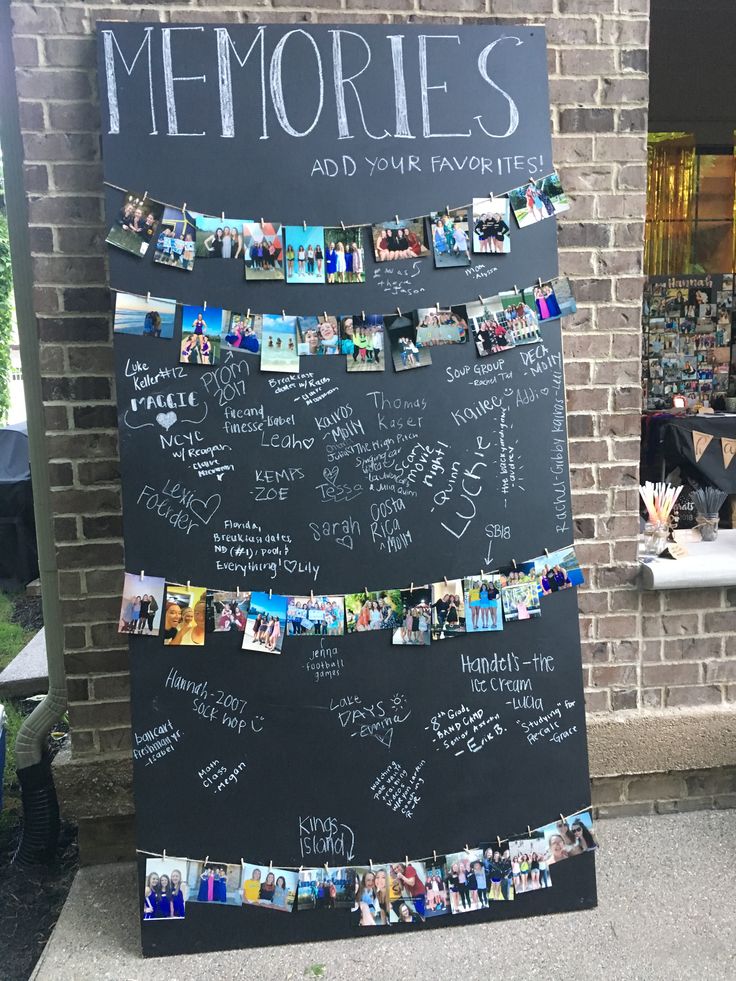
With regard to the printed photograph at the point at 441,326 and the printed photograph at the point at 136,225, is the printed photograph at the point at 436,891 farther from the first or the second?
the printed photograph at the point at 136,225

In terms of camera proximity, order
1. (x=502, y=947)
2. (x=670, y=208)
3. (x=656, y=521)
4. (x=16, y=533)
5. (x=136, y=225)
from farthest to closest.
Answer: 1. (x=670, y=208)
2. (x=16, y=533)
3. (x=656, y=521)
4. (x=502, y=947)
5. (x=136, y=225)

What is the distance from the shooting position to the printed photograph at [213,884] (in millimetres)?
2562

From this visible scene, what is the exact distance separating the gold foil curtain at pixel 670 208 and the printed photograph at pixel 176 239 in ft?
27.0

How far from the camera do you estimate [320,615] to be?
2.60 metres

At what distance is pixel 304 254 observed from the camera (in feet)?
8.35

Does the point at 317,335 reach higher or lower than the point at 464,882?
higher

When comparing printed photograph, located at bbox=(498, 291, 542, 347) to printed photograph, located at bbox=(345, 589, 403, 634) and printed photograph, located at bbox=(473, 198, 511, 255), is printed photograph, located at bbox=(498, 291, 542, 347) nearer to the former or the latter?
printed photograph, located at bbox=(473, 198, 511, 255)

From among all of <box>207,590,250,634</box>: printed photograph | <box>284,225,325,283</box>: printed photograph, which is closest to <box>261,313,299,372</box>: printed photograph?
<box>284,225,325,283</box>: printed photograph

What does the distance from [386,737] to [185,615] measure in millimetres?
800

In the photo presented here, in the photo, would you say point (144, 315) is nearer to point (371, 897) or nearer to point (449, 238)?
point (449, 238)

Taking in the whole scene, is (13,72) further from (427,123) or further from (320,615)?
(320,615)

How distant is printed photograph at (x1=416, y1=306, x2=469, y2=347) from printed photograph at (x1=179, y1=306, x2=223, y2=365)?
0.64m

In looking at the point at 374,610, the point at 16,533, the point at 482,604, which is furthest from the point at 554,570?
the point at 16,533

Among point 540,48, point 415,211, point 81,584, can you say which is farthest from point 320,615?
point 540,48
